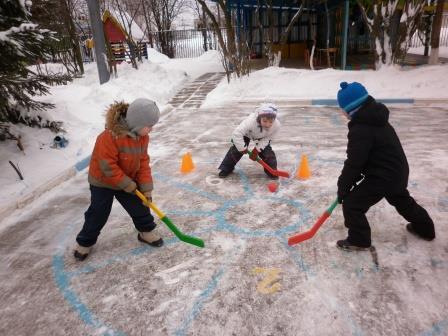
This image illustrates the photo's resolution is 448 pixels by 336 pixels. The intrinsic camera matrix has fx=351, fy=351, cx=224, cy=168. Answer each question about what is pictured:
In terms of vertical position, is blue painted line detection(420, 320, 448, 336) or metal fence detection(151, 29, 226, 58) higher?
metal fence detection(151, 29, 226, 58)

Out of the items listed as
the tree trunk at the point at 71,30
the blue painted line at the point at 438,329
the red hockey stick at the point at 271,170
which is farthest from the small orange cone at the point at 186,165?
the tree trunk at the point at 71,30

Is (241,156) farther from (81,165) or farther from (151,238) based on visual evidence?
(81,165)

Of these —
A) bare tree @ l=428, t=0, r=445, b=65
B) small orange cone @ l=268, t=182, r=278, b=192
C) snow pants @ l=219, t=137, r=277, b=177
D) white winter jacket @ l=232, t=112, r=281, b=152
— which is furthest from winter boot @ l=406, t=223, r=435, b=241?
bare tree @ l=428, t=0, r=445, b=65

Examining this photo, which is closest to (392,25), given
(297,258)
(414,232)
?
(414,232)

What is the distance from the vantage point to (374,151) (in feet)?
7.72

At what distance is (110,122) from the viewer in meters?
2.40

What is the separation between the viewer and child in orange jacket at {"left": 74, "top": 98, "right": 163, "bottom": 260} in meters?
2.41

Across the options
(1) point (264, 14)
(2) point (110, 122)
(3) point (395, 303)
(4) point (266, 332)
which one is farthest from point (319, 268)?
(1) point (264, 14)

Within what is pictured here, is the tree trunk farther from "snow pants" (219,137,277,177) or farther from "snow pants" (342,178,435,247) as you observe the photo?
"snow pants" (342,178,435,247)

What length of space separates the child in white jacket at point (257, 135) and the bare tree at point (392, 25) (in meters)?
7.13

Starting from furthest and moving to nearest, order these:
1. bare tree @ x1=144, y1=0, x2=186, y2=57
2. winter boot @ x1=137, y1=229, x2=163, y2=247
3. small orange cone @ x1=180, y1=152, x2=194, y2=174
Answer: bare tree @ x1=144, y1=0, x2=186, y2=57
small orange cone @ x1=180, y1=152, x2=194, y2=174
winter boot @ x1=137, y1=229, x2=163, y2=247

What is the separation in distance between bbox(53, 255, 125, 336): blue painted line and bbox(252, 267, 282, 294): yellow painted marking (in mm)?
905

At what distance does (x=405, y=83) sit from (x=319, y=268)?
26.2ft

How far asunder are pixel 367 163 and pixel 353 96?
1.56 feet
